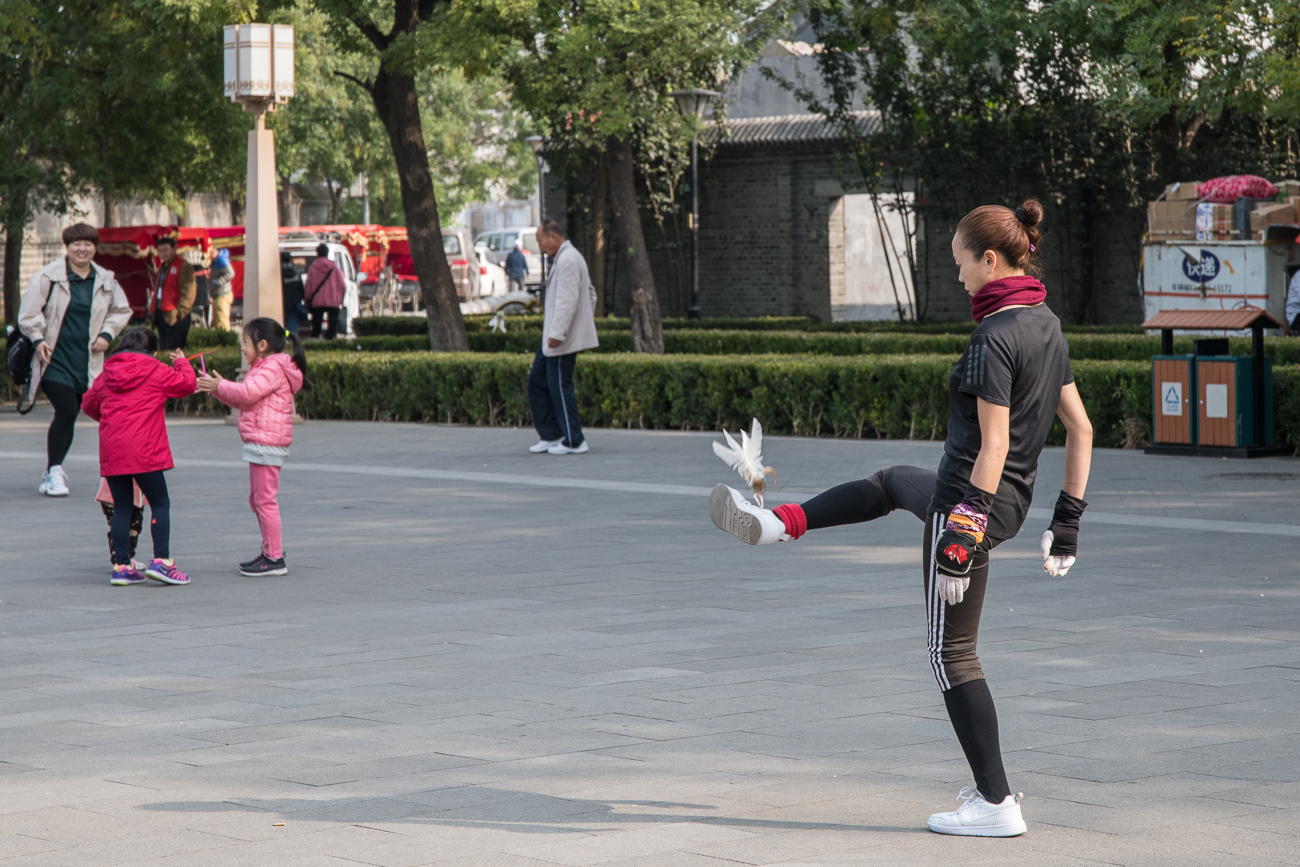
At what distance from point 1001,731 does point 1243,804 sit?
924 millimetres

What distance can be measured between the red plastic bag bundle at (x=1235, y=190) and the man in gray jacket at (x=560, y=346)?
947cm

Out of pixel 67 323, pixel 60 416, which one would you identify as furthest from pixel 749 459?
pixel 60 416

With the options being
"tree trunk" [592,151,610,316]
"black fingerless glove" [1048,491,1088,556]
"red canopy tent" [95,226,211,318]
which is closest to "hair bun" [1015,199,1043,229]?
"black fingerless glove" [1048,491,1088,556]

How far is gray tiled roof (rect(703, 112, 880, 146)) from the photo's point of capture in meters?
29.5

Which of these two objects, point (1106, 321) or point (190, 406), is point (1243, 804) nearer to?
point (190, 406)

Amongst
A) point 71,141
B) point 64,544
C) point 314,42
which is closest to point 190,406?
point 71,141

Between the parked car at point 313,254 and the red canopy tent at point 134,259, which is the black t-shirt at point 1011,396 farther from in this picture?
the red canopy tent at point 134,259

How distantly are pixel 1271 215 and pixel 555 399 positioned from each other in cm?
966

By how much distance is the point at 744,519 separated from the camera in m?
4.64

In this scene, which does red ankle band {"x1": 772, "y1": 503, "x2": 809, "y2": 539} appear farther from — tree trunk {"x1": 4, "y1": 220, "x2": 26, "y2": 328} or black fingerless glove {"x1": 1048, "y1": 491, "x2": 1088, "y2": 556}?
tree trunk {"x1": 4, "y1": 220, "x2": 26, "y2": 328}

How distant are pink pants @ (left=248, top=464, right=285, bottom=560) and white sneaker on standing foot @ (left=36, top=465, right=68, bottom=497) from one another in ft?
11.4

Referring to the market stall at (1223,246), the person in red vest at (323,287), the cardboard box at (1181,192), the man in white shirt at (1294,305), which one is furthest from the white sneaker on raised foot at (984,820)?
the person in red vest at (323,287)

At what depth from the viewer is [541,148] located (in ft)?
105

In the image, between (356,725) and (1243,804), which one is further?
(356,725)
